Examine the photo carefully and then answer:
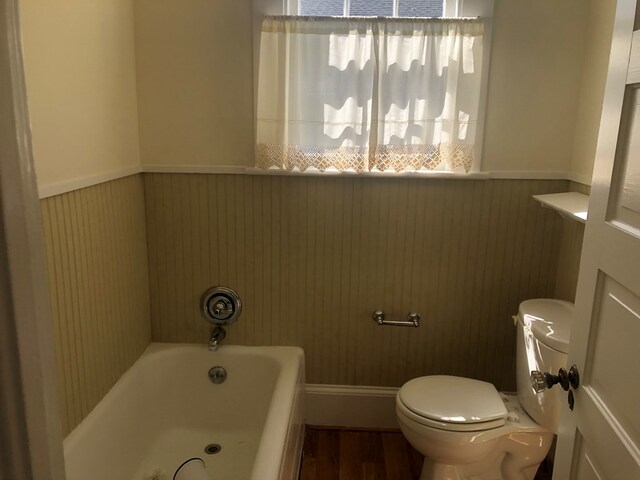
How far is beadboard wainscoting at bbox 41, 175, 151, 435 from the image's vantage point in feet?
5.57

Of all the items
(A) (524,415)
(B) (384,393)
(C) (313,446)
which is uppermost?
(A) (524,415)

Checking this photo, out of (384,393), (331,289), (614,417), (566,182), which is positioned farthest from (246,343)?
(614,417)

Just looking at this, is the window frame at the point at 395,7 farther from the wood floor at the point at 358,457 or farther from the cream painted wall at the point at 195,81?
the wood floor at the point at 358,457

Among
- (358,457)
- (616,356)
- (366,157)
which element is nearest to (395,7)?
(366,157)

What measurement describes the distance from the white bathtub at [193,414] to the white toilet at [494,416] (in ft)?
1.62

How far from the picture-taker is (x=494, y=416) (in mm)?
1931

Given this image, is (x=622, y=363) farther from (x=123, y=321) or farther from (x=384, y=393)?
(x=123, y=321)

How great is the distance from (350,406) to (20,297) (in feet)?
7.36

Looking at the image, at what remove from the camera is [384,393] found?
2568 millimetres

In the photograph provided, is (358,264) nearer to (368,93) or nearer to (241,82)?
(368,93)

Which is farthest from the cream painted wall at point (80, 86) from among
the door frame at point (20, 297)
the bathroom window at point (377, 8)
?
the door frame at point (20, 297)

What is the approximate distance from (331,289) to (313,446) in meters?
0.72

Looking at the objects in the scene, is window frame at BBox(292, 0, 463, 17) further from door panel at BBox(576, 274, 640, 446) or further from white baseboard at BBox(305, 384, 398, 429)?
white baseboard at BBox(305, 384, 398, 429)

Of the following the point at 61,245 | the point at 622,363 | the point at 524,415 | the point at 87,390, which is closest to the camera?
the point at 622,363
